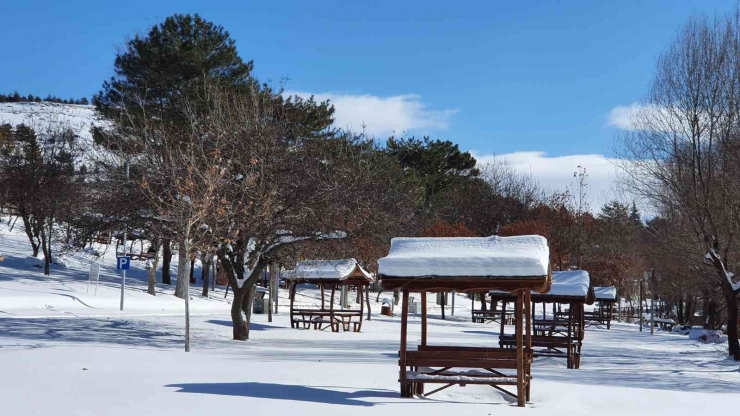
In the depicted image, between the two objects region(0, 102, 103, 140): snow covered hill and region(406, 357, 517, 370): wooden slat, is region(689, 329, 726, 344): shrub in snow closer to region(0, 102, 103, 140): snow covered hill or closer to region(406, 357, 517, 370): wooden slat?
region(406, 357, 517, 370): wooden slat

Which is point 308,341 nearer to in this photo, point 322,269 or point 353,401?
point 322,269

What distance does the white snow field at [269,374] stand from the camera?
38.7ft

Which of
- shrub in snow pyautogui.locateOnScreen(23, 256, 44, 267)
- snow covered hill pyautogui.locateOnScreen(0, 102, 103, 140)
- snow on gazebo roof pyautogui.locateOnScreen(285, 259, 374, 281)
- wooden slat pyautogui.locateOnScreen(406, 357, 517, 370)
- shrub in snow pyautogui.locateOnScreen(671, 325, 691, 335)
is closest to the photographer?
wooden slat pyautogui.locateOnScreen(406, 357, 517, 370)

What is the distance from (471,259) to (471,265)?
0.33 ft

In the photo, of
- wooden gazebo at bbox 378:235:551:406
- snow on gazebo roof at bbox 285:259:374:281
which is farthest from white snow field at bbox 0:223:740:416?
snow on gazebo roof at bbox 285:259:374:281

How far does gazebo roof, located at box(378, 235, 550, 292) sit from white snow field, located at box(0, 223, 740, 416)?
1.97 metres

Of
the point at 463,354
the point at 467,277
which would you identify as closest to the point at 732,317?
the point at 463,354

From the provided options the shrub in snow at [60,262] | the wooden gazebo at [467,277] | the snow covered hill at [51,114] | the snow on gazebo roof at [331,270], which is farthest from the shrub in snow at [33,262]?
the snow covered hill at [51,114]

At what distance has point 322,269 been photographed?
35594 mm

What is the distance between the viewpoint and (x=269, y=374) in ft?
51.9

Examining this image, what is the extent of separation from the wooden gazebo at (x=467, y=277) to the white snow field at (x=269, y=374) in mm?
475

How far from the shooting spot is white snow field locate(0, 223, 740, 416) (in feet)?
38.7

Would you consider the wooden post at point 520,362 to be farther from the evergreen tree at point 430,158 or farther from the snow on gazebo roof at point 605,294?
the evergreen tree at point 430,158

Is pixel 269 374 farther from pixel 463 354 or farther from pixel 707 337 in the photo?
pixel 707 337
